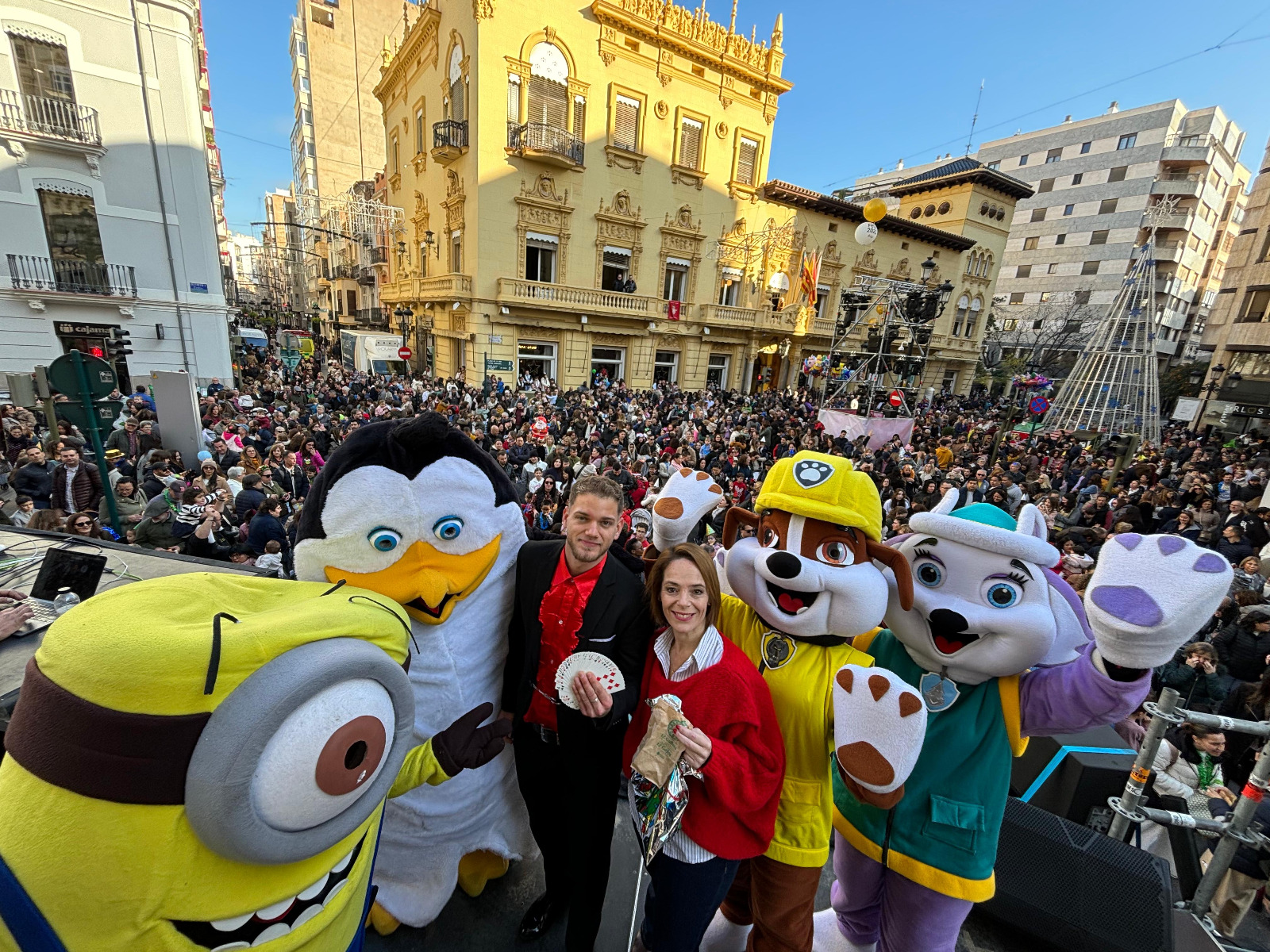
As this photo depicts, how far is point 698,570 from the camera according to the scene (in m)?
1.88

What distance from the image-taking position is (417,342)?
24156 millimetres

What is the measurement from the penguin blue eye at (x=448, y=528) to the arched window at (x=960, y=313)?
114 ft

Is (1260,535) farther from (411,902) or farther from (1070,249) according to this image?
(1070,249)

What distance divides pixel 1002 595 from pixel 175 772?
2284 mm

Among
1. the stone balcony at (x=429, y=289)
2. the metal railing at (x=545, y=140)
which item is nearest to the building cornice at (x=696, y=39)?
the metal railing at (x=545, y=140)

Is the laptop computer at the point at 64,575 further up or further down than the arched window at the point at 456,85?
further down

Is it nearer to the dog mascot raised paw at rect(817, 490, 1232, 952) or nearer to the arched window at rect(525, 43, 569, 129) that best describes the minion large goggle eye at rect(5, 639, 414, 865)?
the dog mascot raised paw at rect(817, 490, 1232, 952)

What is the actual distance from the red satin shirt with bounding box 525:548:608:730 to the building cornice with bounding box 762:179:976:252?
2308 centimetres

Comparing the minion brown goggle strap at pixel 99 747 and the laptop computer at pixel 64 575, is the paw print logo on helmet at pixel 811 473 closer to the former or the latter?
the minion brown goggle strap at pixel 99 747

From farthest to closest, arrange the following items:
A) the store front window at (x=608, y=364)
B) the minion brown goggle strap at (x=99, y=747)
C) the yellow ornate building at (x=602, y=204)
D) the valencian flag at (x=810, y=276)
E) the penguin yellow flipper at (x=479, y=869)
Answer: the store front window at (x=608, y=364) < the valencian flag at (x=810, y=276) < the yellow ornate building at (x=602, y=204) < the penguin yellow flipper at (x=479, y=869) < the minion brown goggle strap at (x=99, y=747)

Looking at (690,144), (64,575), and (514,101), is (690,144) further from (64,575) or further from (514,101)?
(64,575)

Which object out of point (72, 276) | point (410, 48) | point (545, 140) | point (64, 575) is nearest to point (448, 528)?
point (64, 575)

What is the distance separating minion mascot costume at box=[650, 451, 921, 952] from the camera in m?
1.88

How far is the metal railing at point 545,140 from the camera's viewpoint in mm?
17375
